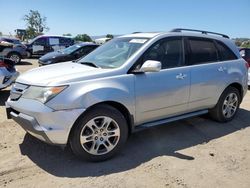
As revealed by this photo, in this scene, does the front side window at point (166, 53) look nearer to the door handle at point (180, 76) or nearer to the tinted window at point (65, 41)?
the door handle at point (180, 76)

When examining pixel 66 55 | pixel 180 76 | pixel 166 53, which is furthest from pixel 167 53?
pixel 66 55

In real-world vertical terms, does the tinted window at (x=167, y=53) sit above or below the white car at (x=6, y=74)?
above

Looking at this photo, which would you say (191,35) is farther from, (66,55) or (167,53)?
(66,55)

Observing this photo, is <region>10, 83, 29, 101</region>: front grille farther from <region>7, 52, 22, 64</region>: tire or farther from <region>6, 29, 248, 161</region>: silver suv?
<region>7, 52, 22, 64</region>: tire

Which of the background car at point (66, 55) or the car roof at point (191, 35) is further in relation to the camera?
the background car at point (66, 55)

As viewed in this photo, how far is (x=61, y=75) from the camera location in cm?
390

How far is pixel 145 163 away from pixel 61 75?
1.62 meters

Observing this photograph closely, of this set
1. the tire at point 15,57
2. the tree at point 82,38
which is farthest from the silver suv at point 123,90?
the tree at point 82,38

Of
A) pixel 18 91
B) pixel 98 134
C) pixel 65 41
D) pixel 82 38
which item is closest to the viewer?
pixel 98 134

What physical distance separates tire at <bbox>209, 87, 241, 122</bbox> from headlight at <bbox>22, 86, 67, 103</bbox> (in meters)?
3.16

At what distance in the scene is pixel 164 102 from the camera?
4484mm

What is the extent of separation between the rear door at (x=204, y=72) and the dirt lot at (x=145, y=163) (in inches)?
23.7

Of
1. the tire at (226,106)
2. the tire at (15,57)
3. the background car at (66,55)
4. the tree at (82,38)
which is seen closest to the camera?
the tire at (226,106)

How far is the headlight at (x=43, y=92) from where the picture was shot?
11.7ft
